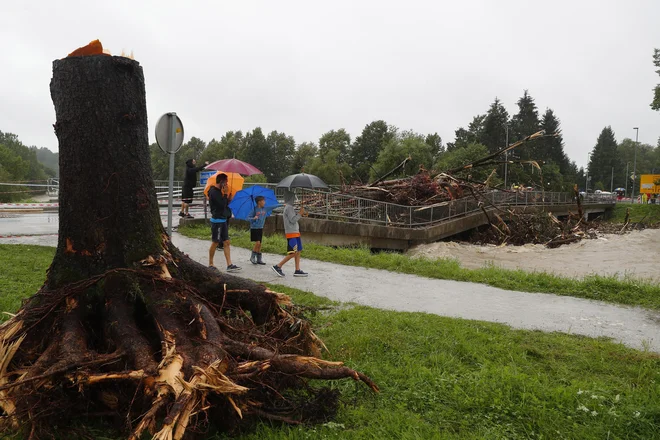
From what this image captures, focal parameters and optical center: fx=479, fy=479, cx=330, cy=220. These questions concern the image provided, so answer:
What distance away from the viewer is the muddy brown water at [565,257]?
14.8 metres

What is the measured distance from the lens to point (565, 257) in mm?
18094

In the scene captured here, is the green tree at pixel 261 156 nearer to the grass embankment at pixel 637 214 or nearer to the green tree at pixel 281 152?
the green tree at pixel 281 152

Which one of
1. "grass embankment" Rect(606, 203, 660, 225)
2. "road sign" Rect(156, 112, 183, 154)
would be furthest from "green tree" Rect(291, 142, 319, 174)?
"road sign" Rect(156, 112, 183, 154)

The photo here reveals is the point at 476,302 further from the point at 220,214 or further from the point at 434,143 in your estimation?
the point at 434,143

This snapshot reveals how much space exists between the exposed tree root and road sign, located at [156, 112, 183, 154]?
409 cm

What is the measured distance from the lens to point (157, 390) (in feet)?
9.20

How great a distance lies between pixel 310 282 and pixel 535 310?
386cm

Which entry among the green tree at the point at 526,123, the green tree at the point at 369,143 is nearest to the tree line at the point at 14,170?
the green tree at the point at 369,143

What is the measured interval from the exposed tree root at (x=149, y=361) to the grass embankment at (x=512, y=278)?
631 centimetres

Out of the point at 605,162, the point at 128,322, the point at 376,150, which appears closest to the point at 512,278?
the point at 128,322

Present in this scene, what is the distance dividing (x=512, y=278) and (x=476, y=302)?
2.24m

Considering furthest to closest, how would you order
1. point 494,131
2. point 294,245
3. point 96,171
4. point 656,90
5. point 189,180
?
point 494,131, point 656,90, point 189,180, point 294,245, point 96,171

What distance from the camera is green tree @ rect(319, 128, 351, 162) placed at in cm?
6341

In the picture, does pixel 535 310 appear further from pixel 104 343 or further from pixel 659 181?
pixel 659 181
